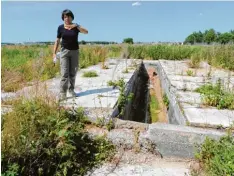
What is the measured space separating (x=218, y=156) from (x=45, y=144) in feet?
5.94

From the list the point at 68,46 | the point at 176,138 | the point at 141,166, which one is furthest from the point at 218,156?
the point at 68,46

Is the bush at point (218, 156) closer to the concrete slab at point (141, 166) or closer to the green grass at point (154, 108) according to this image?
the concrete slab at point (141, 166)

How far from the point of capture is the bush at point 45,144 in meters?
3.19

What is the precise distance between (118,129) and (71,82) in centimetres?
191

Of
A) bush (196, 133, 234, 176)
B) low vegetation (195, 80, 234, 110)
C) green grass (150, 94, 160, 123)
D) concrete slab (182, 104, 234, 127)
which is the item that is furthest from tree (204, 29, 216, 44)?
bush (196, 133, 234, 176)

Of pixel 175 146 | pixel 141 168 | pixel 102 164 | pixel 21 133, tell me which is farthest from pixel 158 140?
pixel 21 133

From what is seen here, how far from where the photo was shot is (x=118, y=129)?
4.09m

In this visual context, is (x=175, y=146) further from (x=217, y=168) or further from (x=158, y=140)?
(x=217, y=168)

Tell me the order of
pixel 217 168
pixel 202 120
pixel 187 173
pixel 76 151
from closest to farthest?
pixel 217 168, pixel 187 173, pixel 76 151, pixel 202 120

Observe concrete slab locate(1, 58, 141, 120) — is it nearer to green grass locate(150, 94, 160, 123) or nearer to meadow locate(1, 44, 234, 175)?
meadow locate(1, 44, 234, 175)

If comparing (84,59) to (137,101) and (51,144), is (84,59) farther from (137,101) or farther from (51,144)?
(51,144)

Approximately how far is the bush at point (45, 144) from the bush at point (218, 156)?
1061 mm

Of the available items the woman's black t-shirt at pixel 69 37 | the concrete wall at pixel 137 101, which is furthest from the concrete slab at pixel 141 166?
the woman's black t-shirt at pixel 69 37

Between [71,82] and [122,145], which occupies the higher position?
[71,82]
